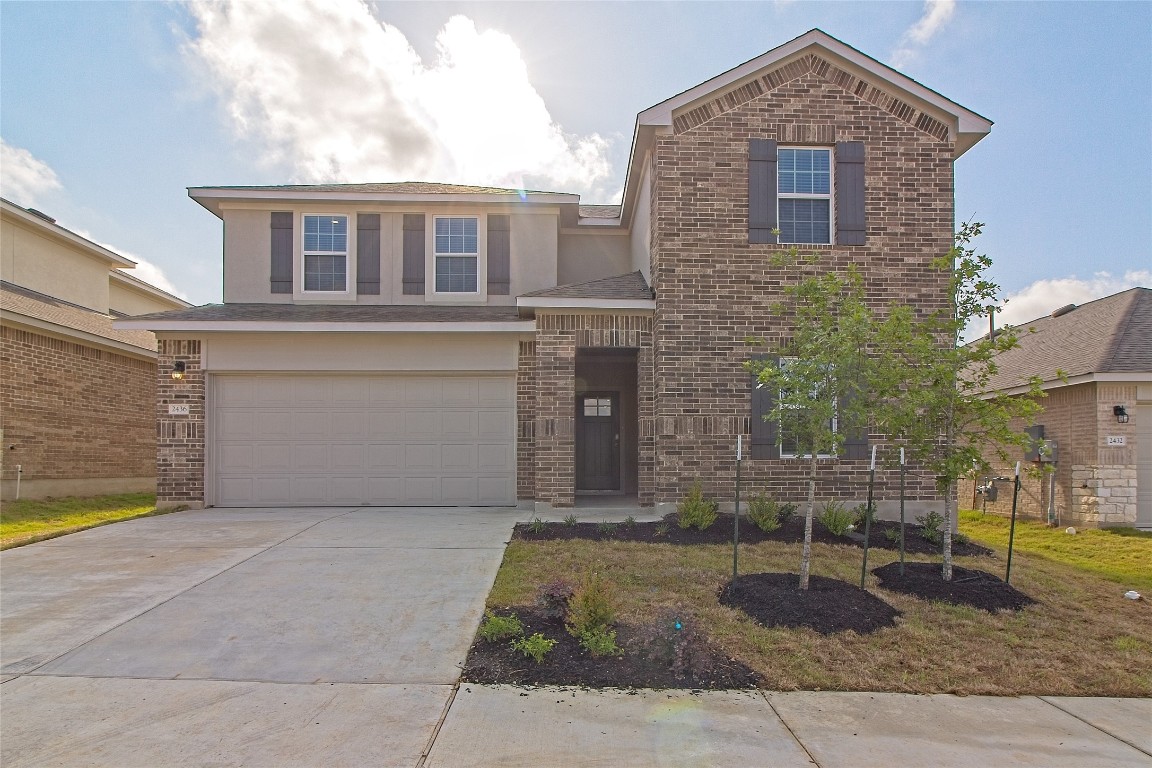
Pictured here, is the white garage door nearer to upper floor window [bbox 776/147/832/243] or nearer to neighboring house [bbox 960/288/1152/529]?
upper floor window [bbox 776/147/832/243]

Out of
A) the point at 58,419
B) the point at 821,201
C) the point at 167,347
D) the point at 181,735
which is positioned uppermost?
the point at 821,201

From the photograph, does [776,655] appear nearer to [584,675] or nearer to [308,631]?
[584,675]

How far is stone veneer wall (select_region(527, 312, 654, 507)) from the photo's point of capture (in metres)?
10.8

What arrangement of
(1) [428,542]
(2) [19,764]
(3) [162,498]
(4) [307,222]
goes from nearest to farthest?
1. (2) [19,764]
2. (1) [428,542]
3. (3) [162,498]
4. (4) [307,222]

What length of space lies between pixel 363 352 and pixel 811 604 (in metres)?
8.98

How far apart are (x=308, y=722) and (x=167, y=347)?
404 inches

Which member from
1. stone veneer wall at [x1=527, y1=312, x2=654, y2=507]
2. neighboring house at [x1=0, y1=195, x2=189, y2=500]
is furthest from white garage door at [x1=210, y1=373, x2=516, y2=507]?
neighboring house at [x1=0, y1=195, x2=189, y2=500]

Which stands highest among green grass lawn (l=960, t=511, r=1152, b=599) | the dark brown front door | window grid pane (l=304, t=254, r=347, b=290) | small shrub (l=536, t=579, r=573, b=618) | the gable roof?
window grid pane (l=304, t=254, r=347, b=290)

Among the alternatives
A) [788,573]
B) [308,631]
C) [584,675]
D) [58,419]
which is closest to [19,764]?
[308,631]

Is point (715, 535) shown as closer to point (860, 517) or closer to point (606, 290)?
point (860, 517)

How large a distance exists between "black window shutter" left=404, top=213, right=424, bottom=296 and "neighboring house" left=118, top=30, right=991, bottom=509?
0.13ft

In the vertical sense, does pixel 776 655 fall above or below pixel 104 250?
below

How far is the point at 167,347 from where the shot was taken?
12094 mm

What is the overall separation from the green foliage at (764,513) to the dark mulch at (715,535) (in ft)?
0.29
